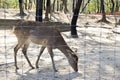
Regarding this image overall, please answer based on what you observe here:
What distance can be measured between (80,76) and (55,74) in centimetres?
55

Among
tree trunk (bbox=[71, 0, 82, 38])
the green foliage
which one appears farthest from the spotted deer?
the green foliage

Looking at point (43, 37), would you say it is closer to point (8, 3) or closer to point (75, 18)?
point (75, 18)

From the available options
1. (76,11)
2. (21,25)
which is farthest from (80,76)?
(76,11)

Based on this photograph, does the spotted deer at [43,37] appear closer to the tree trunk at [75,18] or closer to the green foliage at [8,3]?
the tree trunk at [75,18]

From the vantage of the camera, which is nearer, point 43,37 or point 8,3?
point 43,37

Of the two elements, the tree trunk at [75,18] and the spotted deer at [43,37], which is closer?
the spotted deer at [43,37]

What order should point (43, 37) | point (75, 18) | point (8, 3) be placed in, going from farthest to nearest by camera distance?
point (8, 3) < point (75, 18) < point (43, 37)

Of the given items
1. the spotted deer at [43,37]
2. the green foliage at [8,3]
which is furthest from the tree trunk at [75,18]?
the green foliage at [8,3]

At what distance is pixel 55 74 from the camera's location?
6949mm

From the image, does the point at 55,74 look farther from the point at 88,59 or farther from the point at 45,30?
the point at 88,59

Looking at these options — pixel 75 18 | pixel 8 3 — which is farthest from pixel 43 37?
pixel 8 3

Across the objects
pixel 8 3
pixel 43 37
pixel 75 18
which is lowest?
pixel 8 3

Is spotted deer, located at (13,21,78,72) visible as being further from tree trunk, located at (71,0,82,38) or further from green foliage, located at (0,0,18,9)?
green foliage, located at (0,0,18,9)

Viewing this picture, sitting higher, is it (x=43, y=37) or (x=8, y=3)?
(x=43, y=37)
